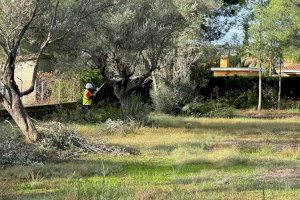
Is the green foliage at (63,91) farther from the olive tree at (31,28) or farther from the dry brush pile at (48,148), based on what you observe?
the dry brush pile at (48,148)

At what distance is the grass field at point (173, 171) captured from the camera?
916 cm

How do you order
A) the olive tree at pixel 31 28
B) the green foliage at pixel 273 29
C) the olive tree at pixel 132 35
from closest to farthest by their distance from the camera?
1. the olive tree at pixel 31 28
2. the olive tree at pixel 132 35
3. the green foliage at pixel 273 29

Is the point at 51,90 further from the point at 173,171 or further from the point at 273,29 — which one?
the point at 173,171

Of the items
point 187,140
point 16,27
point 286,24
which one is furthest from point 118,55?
point 286,24

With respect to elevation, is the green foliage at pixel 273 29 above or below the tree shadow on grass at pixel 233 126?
above

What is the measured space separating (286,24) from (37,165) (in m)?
22.3

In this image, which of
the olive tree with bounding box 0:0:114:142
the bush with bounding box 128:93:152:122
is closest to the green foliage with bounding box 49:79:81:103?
the bush with bounding box 128:93:152:122

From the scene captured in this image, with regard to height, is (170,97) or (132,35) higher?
(132,35)

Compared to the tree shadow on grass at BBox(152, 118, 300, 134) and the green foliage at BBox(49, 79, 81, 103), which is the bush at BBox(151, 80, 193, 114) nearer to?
the tree shadow on grass at BBox(152, 118, 300, 134)

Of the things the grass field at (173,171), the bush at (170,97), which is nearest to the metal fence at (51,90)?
the bush at (170,97)

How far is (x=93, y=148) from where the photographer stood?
49.5 ft

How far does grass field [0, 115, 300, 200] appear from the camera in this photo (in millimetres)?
9156

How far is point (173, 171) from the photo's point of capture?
12.1m

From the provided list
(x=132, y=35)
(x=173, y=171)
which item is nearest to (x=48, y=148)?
(x=173, y=171)
